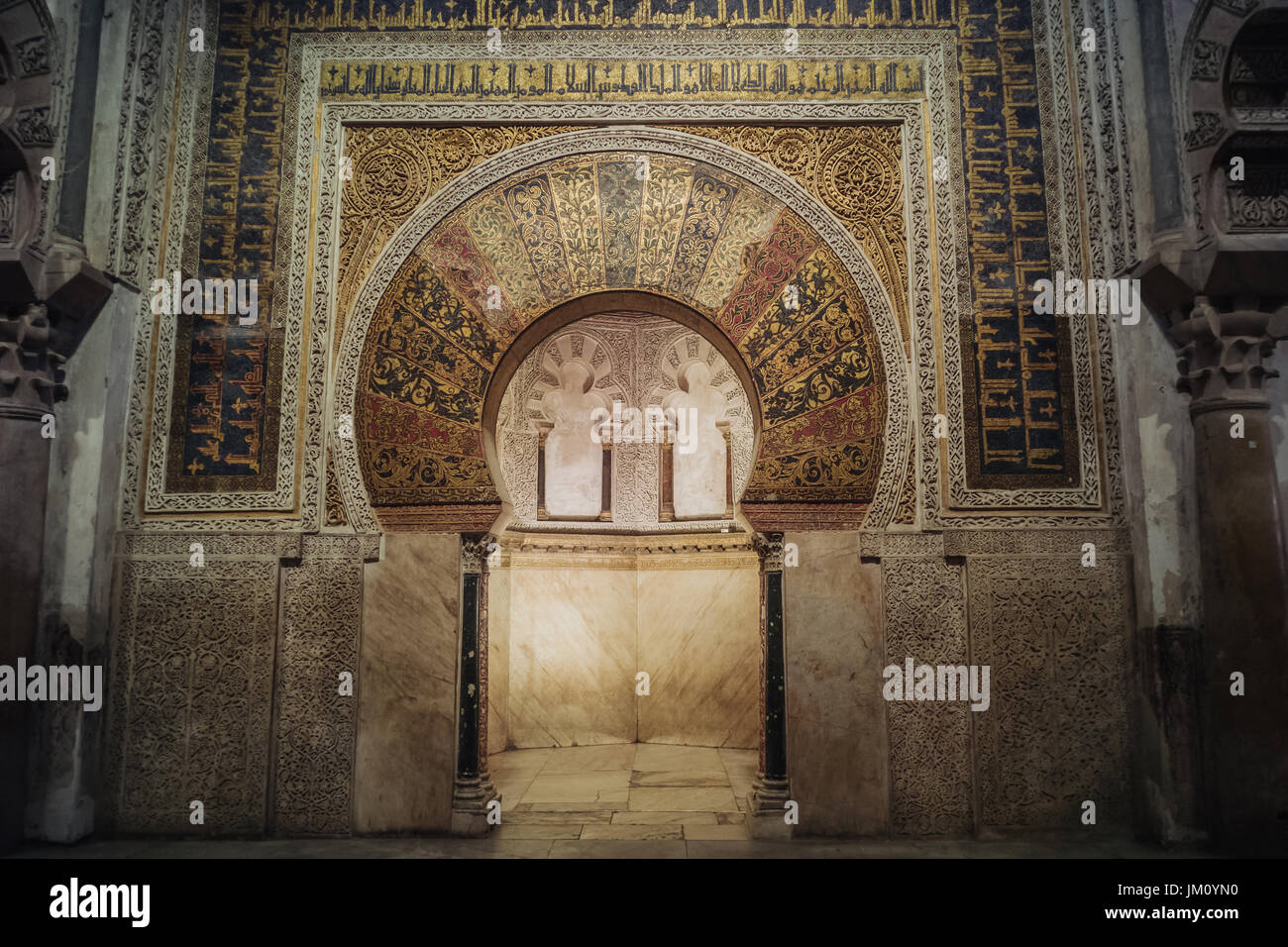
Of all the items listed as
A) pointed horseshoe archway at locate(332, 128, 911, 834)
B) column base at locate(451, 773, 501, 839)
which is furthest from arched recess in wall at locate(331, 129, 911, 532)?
column base at locate(451, 773, 501, 839)

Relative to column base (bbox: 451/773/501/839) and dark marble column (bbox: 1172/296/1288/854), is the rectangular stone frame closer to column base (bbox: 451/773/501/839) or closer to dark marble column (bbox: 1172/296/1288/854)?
dark marble column (bbox: 1172/296/1288/854)

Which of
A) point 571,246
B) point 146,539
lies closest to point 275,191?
point 571,246

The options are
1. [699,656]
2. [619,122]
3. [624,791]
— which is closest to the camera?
[619,122]

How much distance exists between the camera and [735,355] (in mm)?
4617

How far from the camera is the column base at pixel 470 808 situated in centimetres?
425

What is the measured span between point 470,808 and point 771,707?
62.3 inches

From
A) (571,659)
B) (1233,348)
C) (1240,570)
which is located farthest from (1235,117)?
(571,659)

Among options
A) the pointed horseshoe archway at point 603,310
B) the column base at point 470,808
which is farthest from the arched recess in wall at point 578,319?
the column base at point 470,808

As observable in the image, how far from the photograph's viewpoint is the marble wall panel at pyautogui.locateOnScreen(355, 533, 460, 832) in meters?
4.27

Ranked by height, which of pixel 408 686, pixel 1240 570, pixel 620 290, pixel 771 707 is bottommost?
pixel 771 707

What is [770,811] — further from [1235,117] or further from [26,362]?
[26,362]

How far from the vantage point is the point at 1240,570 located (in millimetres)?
3928

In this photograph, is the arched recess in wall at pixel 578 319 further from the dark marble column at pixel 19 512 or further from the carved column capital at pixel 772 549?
the dark marble column at pixel 19 512

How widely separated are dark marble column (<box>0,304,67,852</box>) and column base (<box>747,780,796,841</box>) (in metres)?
3.41
